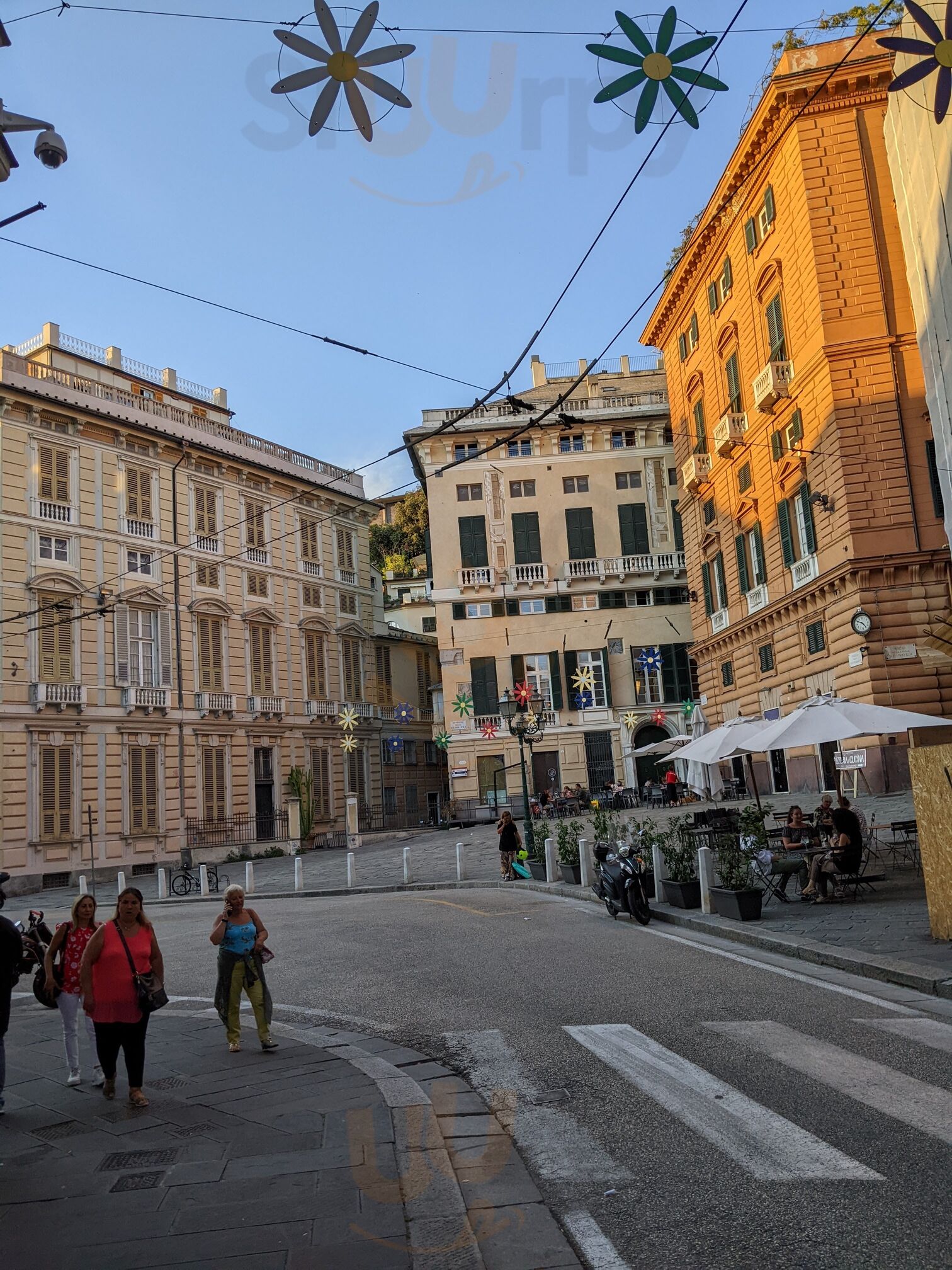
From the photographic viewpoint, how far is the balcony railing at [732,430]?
31.1 meters

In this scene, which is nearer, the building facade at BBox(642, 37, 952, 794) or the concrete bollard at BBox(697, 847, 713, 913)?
the concrete bollard at BBox(697, 847, 713, 913)

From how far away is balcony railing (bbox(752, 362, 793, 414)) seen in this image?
27.3m

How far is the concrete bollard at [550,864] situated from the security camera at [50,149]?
52.8 ft

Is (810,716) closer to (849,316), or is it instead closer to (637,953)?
(637,953)

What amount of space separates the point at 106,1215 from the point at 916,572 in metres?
22.7

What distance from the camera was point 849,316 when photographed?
2502 centimetres

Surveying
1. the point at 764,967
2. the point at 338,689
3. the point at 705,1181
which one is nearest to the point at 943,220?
the point at 764,967

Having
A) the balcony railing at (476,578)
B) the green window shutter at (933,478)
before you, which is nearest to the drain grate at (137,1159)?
the green window shutter at (933,478)

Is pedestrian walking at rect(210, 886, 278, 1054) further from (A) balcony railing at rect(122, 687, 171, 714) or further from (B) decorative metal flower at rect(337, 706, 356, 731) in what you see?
(B) decorative metal flower at rect(337, 706, 356, 731)

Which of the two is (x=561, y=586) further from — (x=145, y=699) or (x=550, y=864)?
(x=550, y=864)

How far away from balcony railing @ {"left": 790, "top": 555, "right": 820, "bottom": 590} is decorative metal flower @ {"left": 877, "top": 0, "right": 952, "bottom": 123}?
1840cm

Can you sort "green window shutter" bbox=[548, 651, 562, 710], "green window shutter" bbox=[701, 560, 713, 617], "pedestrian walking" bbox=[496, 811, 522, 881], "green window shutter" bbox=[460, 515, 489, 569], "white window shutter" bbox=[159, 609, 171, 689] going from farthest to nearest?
"green window shutter" bbox=[460, 515, 489, 569] → "green window shutter" bbox=[548, 651, 562, 710] → "white window shutter" bbox=[159, 609, 171, 689] → "green window shutter" bbox=[701, 560, 713, 617] → "pedestrian walking" bbox=[496, 811, 522, 881]

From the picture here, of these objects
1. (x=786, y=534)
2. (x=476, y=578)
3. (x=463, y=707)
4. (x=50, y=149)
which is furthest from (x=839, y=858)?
(x=476, y=578)

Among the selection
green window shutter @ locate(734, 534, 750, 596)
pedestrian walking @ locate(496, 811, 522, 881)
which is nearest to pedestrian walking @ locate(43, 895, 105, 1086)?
pedestrian walking @ locate(496, 811, 522, 881)
